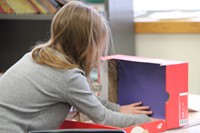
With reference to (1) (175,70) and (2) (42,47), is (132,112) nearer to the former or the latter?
(1) (175,70)

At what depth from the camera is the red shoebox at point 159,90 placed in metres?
1.54

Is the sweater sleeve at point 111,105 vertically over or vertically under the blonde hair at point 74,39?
under

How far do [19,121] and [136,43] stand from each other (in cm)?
139

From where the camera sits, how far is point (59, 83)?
1.48 m

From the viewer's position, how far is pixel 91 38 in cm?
152

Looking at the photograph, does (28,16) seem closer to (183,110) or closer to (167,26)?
(167,26)

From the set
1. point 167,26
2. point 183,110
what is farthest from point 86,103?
point 167,26

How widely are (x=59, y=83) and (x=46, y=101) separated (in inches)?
3.1

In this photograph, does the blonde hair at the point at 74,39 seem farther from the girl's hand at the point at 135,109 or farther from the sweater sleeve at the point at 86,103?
the girl's hand at the point at 135,109

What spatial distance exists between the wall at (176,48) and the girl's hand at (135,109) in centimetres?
100

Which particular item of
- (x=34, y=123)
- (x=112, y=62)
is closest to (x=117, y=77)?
(x=112, y=62)

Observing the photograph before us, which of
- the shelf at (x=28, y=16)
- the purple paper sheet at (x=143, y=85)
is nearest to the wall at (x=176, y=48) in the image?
the shelf at (x=28, y=16)

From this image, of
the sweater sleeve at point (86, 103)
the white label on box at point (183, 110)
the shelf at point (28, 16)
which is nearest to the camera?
the sweater sleeve at point (86, 103)

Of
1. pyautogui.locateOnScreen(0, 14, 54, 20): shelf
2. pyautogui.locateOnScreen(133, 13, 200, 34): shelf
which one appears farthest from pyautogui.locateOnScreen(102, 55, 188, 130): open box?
pyautogui.locateOnScreen(0, 14, 54, 20): shelf
